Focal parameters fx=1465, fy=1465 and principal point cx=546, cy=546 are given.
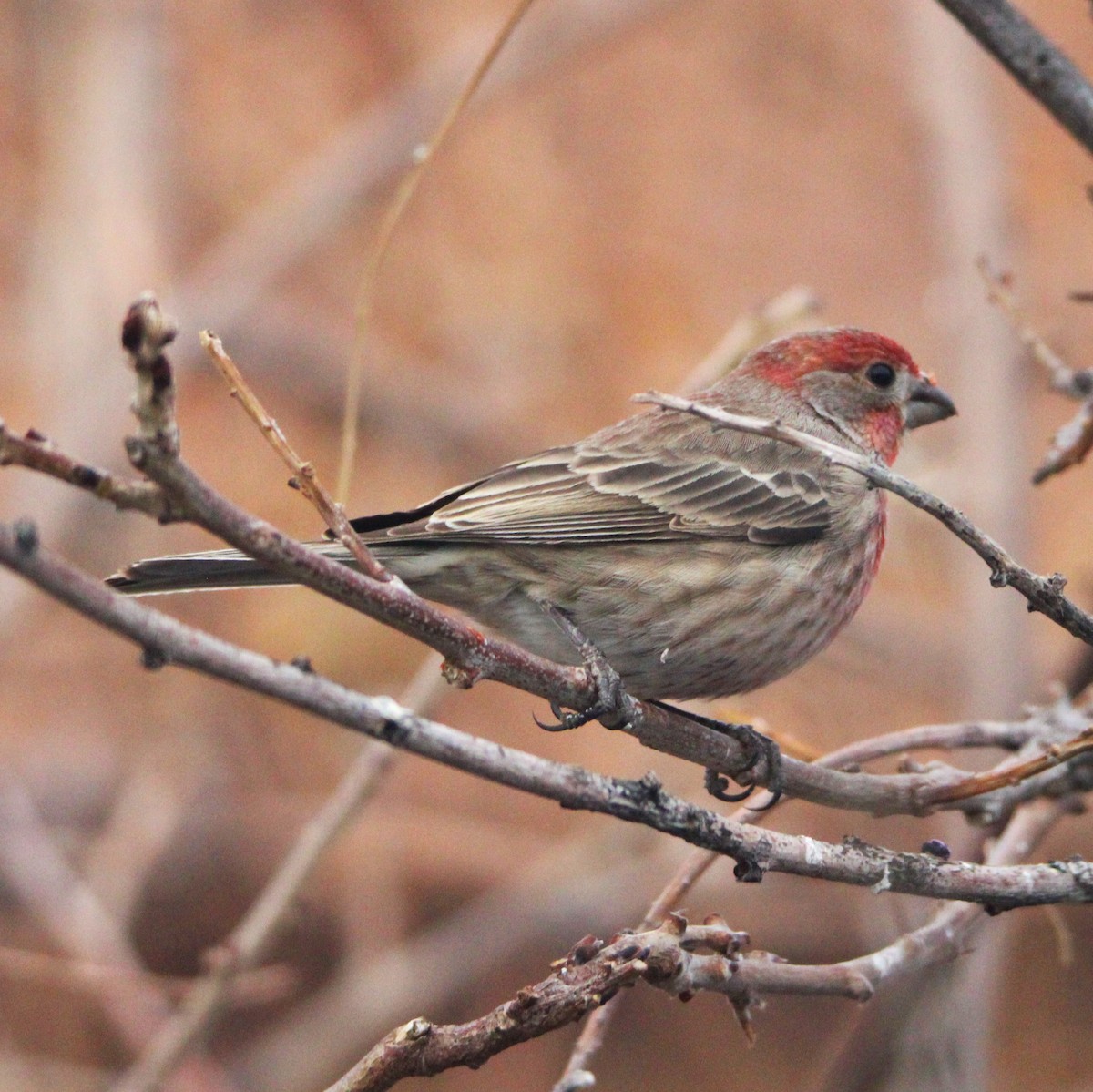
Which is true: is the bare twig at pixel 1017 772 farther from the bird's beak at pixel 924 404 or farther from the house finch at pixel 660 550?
the bird's beak at pixel 924 404

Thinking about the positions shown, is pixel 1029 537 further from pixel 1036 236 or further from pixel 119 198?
pixel 119 198

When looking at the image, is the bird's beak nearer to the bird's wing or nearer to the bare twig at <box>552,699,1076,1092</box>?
the bird's wing

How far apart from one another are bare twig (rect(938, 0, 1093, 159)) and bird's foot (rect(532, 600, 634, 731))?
5.22ft

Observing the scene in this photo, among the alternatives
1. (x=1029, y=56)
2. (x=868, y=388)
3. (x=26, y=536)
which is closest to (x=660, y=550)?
(x=868, y=388)

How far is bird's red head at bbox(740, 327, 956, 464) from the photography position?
511 centimetres

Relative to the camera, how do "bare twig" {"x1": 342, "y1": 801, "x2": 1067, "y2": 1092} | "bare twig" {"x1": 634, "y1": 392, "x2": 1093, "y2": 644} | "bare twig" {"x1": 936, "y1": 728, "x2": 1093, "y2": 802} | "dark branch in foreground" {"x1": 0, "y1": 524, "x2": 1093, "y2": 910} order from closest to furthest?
"dark branch in foreground" {"x1": 0, "y1": 524, "x2": 1093, "y2": 910}, "bare twig" {"x1": 342, "y1": 801, "x2": 1067, "y2": 1092}, "bare twig" {"x1": 634, "y1": 392, "x2": 1093, "y2": 644}, "bare twig" {"x1": 936, "y1": 728, "x2": 1093, "y2": 802}

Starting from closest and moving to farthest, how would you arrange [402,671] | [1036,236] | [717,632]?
[717,632] < [402,671] < [1036,236]

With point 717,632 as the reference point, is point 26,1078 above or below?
below

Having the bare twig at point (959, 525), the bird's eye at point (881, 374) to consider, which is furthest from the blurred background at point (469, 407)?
the bare twig at point (959, 525)

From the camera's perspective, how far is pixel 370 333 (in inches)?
411

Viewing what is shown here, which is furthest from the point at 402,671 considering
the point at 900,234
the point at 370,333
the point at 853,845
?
the point at 853,845

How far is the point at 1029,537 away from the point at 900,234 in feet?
13.1

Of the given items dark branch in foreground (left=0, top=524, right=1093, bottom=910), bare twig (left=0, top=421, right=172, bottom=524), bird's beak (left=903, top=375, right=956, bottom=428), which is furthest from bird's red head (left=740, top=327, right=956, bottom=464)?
bare twig (left=0, top=421, right=172, bottom=524)

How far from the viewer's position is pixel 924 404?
5.11 meters
